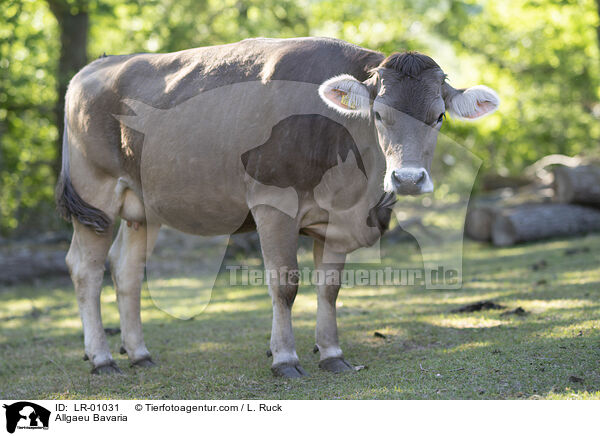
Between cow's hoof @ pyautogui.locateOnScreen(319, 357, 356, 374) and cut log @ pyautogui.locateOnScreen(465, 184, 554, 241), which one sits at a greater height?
cut log @ pyautogui.locateOnScreen(465, 184, 554, 241)

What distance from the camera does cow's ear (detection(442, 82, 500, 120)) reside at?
4.99 meters

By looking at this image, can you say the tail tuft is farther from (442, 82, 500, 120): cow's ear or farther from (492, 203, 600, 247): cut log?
(492, 203, 600, 247): cut log

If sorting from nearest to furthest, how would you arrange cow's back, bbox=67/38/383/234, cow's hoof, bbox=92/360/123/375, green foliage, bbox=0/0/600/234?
cow's back, bbox=67/38/383/234, cow's hoof, bbox=92/360/123/375, green foliage, bbox=0/0/600/234

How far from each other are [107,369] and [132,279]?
0.89 meters

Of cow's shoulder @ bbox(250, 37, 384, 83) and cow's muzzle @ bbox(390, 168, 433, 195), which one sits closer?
cow's muzzle @ bbox(390, 168, 433, 195)

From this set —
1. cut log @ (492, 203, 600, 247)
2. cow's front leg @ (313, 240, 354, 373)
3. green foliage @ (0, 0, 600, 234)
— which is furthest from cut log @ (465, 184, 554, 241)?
cow's front leg @ (313, 240, 354, 373)

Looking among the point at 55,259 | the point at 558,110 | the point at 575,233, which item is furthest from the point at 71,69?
the point at 558,110

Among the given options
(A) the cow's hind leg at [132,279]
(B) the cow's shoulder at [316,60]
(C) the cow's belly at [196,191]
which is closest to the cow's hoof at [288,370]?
(C) the cow's belly at [196,191]

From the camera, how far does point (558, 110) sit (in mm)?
23422

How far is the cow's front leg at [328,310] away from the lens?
536 cm

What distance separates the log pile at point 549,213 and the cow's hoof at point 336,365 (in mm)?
7815

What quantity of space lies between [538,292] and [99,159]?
4.98m

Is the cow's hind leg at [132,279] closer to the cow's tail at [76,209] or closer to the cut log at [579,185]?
the cow's tail at [76,209]
